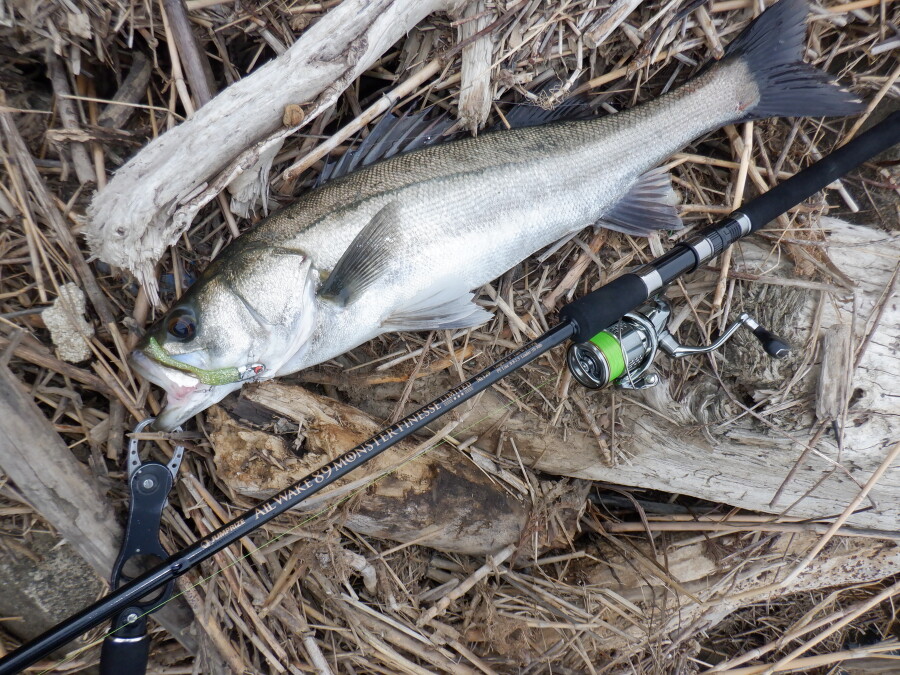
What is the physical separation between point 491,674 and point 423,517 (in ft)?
2.90

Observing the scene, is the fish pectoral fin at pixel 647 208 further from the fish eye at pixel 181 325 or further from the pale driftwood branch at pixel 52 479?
the pale driftwood branch at pixel 52 479

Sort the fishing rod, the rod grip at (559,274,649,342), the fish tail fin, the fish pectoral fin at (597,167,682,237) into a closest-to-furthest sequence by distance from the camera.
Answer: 1. the fishing rod
2. the rod grip at (559,274,649,342)
3. the fish tail fin
4. the fish pectoral fin at (597,167,682,237)

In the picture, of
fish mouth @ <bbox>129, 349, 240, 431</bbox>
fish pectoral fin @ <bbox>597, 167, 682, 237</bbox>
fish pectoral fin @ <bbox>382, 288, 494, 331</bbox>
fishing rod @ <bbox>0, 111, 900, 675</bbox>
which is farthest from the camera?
fish pectoral fin @ <bbox>597, 167, 682, 237</bbox>

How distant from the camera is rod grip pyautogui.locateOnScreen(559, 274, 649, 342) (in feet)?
6.59

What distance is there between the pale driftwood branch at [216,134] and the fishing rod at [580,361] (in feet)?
2.78

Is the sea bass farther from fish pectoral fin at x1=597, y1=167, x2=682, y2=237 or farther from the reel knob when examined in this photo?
the reel knob

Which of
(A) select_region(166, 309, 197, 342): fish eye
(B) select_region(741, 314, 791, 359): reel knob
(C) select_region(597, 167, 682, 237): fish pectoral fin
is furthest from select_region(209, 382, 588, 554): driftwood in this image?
(C) select_region(597, 167, 682, 237): fish pectoral fin

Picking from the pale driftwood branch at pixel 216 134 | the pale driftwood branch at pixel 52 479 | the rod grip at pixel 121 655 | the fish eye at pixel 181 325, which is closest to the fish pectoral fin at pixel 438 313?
the fish eye at pixel 181 325

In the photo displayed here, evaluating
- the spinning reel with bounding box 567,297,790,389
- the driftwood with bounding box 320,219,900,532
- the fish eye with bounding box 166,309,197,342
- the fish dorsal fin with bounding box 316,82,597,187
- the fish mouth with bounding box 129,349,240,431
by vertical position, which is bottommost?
the driftwood with bounding box 320,219,900,532

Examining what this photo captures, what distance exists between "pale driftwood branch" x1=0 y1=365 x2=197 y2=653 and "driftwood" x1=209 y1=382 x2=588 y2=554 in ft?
1.51

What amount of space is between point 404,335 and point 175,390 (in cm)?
95

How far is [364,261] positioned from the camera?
1.94m

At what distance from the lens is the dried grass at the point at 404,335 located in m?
2.03

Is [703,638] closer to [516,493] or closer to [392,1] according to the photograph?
[516,493]
